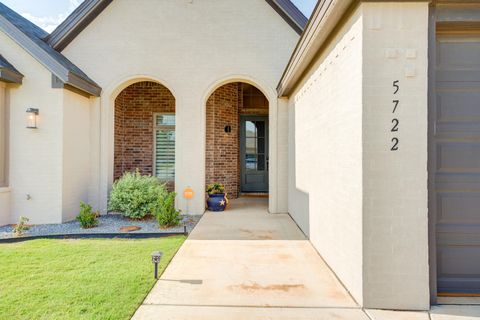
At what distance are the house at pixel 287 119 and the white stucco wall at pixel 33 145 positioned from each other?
0.10 feet

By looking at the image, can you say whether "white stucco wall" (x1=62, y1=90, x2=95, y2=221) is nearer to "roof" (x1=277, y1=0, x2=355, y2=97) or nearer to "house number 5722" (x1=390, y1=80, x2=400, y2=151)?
"roof" (x1=277, y1=0, x2=355, y2=97)

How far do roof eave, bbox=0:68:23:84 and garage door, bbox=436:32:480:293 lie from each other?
7271mm

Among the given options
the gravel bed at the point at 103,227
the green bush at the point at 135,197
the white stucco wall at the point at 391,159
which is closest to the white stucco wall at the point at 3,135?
the gravel bed at the point at 103,227

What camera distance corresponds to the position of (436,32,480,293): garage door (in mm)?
2996

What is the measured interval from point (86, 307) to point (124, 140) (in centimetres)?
705

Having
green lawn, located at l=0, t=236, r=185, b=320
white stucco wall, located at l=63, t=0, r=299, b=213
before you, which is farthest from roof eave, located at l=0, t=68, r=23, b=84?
green lawn, located at l=0, t=236, r=185, b=320

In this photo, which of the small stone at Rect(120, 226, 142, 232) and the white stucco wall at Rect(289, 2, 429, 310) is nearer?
the white stucco wall at Rect(289, 2, 429, 310)

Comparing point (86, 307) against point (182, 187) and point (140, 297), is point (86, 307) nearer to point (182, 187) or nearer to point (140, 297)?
point (140, 297)

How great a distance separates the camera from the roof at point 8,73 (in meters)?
5.77

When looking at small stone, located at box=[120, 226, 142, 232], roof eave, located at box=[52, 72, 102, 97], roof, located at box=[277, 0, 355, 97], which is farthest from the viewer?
roof eave, located at box=[52, 72, 102, 97]

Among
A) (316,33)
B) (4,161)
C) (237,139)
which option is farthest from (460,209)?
(4,161)

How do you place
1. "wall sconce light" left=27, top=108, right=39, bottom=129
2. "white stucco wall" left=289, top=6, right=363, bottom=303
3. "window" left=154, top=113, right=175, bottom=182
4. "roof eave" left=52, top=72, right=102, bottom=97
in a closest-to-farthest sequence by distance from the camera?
"white stucco wall" left=289, top=6, right=363, bottom=303 → "wall sconce light" left=27, top=108, right=39, bottom=129 → "roof eave" left=52, top=72, right=102, bottom=97 → "window" left=154, top=113, right=175, bottom=182

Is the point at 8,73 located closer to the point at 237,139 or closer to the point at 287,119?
the point at 287,119

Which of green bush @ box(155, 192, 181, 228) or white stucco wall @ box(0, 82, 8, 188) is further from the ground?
white stucco wall @ box(0, 82, 8, 188)
